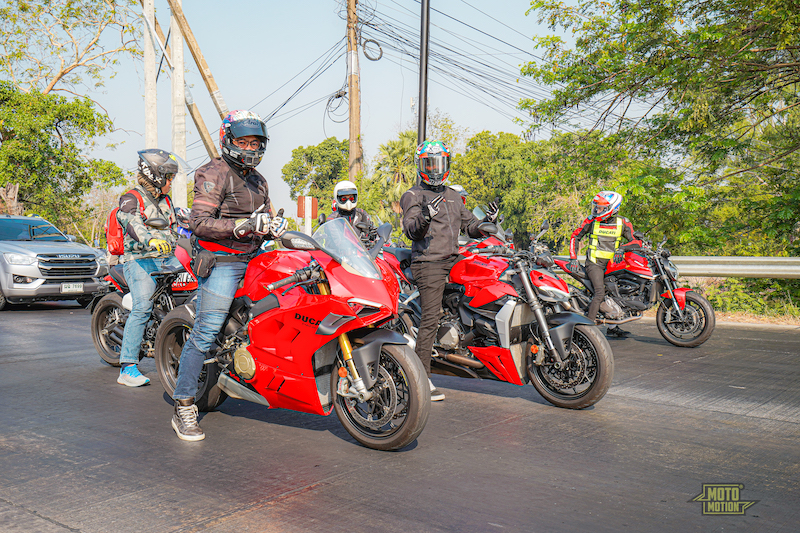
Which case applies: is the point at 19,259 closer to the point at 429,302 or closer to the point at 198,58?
the point at 198,58

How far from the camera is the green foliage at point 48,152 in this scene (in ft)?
75.6

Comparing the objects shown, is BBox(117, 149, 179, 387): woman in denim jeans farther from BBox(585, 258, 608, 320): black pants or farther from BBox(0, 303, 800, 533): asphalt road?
BBox(585, 258, 608, 320): black pants

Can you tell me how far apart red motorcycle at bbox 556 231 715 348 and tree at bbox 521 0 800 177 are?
572 cm

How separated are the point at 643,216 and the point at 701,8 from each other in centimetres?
457

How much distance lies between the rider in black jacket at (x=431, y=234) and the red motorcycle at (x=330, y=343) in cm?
116

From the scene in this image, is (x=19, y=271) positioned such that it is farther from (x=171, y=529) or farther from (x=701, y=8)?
(x=701, y=8)

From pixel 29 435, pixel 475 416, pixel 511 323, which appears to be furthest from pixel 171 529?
pixel 511 323

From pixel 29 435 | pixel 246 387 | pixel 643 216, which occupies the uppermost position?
pixel 643 216

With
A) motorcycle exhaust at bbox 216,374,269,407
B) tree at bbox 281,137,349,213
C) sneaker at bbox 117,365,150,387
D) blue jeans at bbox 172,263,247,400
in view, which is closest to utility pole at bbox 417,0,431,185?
sneaker at bbox 117,365,150,387

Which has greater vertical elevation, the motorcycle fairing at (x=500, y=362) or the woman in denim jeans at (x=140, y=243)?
the woman in denim jeans at (x=140, y=243)

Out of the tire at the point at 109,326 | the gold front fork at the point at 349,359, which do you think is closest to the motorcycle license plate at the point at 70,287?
the tire at the point at 109,326

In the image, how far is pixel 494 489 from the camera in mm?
3857

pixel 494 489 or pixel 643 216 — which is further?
pixel 643 216

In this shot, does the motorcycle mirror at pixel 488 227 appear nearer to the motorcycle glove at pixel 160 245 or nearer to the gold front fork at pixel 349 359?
the gold front fork at pixel 349 359
